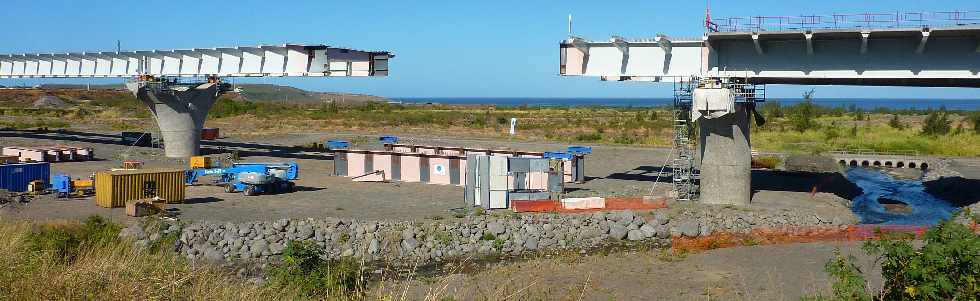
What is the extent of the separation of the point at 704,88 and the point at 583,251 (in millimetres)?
9606

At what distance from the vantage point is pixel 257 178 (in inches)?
1330

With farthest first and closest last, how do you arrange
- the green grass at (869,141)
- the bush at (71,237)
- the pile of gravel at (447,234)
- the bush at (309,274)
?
the green grass at (869,141), the pile of gravel at (447,234), the bush at (309,274), the bush at (71,237)

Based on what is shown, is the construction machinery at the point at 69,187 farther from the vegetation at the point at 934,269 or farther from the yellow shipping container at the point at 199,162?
the vegetation at the point at 934,269

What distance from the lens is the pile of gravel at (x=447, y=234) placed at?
23625mm

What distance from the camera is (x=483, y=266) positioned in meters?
Answer: 22.8

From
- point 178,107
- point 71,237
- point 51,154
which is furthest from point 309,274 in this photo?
point 51,154

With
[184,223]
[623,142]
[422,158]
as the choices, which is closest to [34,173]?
[184,223]

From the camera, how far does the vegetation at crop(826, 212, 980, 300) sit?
1009 centimetres

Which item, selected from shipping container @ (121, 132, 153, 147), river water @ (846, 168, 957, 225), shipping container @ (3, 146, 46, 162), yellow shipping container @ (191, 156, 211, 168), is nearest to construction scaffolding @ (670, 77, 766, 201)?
river water @ (846, 168, 957, 225)

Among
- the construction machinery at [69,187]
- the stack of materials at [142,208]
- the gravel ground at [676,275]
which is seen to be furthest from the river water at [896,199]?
the construction machinery at [69,187]

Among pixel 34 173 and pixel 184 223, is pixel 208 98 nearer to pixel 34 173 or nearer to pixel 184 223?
pixel 34 173

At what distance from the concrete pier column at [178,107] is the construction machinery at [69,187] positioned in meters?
15.8

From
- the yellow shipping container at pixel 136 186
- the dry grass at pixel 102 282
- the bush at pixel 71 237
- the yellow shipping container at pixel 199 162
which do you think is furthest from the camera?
the yellow shipping container at pixel 199 162

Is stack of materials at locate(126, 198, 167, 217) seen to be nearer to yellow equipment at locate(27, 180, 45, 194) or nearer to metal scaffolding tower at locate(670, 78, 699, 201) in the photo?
yellow equipment at locate(27, 180, 45, 194)
